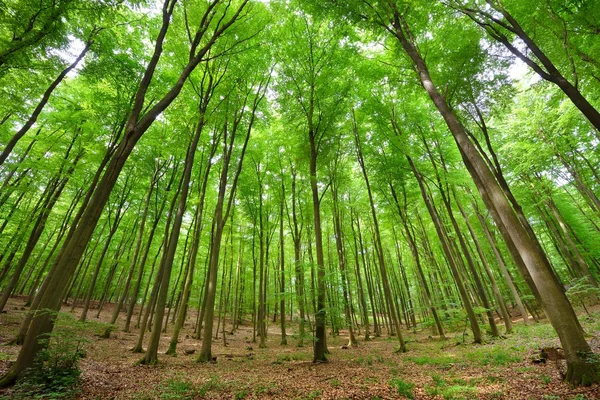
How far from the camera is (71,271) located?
5.13 m

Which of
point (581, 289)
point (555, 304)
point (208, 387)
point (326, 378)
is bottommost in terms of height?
point (326, 378)

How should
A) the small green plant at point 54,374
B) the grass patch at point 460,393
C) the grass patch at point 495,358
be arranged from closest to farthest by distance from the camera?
1. the small green plant at point 54,374
2. the grass patch at point 460,393
3. the grass patch at point 495,358

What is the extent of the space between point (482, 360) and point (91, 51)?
16926 millimetres

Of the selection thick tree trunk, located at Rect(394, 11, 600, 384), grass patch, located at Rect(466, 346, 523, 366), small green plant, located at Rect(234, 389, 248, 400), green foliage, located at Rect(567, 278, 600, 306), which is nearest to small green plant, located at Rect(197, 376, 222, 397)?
small green plant, located at Rect(234, 389, 248, 400)

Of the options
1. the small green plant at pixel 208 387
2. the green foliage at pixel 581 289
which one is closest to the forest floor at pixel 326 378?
the small green plant at pixel 208 387

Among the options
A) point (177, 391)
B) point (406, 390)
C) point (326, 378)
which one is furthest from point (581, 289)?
point (177, 391)

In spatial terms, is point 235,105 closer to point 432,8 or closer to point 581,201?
point 432,8

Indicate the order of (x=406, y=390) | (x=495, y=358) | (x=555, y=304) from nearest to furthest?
(x=555, y=304) → (x=406, y=390) → (x=495, y=358)

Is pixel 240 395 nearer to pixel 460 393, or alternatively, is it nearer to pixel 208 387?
pixel 208 387

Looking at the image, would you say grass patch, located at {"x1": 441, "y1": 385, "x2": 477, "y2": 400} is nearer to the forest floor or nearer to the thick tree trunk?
the forest floor

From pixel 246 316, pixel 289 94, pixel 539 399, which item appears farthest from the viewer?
pixel 246 316

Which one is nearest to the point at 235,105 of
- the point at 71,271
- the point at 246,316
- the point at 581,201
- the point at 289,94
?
the point at 289,94

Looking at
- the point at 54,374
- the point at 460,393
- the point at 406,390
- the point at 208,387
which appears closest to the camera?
the point at 460,393

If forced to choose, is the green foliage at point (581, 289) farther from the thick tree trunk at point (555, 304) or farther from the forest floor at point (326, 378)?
the thick tree trunk at point (555, 304)
